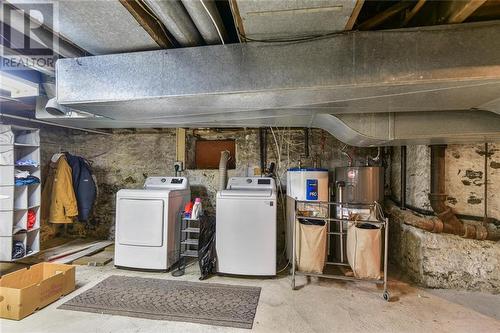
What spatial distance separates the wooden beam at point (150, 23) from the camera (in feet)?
4.31

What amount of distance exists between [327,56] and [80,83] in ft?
6.16

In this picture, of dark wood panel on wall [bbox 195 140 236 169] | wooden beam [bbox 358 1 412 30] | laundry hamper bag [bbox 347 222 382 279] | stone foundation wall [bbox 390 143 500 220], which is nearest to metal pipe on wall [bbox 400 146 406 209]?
stone foundation wall [bbox 390 143 500 220]

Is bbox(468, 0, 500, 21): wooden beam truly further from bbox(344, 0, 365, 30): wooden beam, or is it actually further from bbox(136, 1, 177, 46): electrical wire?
bbox(136, 1, 177, 46): electrical wire

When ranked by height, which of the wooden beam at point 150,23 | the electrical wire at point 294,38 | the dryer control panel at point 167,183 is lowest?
the dryer control panel at point 167,183

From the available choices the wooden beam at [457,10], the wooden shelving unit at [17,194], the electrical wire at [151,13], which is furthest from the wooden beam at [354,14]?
the wooden shelving unit at [17,194]

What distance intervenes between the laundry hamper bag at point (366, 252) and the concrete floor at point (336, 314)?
0.23 meters

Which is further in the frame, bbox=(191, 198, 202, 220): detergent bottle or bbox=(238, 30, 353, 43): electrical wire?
bbox=(191, 198, 202, 220): detergent bottle

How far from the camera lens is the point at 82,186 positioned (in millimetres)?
3678

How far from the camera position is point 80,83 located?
1803 mm

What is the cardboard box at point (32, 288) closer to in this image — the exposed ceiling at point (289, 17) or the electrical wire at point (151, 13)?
the electrical wire at point (151, 13)

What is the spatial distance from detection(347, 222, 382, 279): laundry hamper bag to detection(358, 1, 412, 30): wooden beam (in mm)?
1837

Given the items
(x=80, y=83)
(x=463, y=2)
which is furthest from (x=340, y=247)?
(x=80, y=83)

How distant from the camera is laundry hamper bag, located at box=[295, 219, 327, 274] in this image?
97.7 inches

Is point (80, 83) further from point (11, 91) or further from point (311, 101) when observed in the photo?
point (311, 101)
